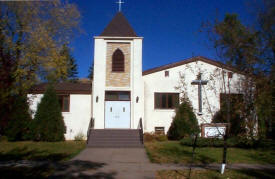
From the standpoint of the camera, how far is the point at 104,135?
15836 millimetres

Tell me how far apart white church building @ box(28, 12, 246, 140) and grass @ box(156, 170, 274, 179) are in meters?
9.27

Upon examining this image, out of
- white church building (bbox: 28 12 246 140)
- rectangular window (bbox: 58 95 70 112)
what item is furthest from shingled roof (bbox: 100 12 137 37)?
rectangular window (bbox: 58 95 70 112)

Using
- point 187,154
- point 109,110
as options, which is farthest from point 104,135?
point 187,154

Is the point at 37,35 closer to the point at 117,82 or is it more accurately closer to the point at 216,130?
the point at 117,82

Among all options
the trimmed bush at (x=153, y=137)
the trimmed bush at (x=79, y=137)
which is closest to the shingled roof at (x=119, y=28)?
the trimmed bush at (x=153, y=137)

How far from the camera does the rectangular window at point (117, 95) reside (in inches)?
A: 715

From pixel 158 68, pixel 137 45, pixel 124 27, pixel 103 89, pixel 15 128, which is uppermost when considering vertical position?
pixel 124 27

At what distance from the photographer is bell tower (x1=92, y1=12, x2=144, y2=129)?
1777 cm

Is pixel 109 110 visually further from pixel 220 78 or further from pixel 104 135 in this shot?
pixel 220 78

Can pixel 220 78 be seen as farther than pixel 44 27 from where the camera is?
No

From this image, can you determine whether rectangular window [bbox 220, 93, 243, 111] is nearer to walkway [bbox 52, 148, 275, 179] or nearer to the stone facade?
walkway [bbox 52, 148, 275, 179]

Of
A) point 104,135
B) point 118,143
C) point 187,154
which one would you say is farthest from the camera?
point 104,135

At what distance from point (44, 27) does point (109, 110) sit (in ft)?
25.2

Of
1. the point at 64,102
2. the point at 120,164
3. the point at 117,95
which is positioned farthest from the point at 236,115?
the point at 64,102
